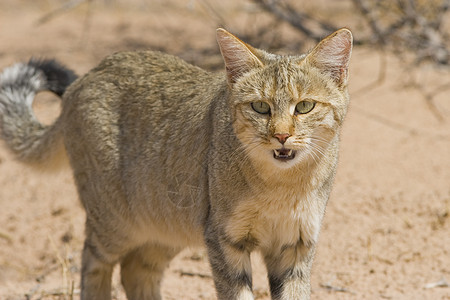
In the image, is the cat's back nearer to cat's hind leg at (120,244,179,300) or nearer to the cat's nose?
cat's hind leg at (120,244,179,300)

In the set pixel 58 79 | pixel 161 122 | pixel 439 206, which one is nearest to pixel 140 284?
pixel 161 122

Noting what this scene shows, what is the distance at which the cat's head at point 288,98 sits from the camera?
323cm

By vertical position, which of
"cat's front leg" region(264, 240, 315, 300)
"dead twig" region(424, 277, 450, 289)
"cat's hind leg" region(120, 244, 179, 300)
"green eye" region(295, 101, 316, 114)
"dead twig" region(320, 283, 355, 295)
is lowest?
"dead twig" region(320, 283, 355, 295)

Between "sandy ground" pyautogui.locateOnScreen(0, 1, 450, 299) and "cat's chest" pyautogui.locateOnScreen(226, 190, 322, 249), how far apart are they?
1.20 meters

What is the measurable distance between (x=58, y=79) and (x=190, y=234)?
5.19ft

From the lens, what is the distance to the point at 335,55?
3424 mm

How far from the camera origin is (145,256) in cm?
468

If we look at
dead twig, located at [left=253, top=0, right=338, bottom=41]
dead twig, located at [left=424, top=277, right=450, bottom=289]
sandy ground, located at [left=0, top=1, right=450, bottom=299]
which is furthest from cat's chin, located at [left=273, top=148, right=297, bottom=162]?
dead twig, located at [left=253, top=0, right=338, bottom=41]

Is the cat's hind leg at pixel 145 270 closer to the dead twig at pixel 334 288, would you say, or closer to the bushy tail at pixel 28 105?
the bushy tail at pixel 28 105

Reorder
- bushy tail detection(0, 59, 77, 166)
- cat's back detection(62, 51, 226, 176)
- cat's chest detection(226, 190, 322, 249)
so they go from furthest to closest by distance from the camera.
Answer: bushy tail detection(0, 59, 77, 166) → cat's back detection(62, 51, 226, 176) → cat's chest detection(226, 190, 322, 249)

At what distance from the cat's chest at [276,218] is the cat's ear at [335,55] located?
594 millimetres

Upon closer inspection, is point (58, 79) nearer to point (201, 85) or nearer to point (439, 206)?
point (201, 85)

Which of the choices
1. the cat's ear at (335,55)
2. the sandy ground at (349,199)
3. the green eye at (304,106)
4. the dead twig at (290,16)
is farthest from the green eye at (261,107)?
the dead twig at (290,16)

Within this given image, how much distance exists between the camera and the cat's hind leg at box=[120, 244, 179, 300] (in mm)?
4652
